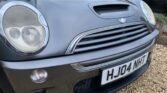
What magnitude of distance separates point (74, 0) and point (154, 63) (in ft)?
5.87

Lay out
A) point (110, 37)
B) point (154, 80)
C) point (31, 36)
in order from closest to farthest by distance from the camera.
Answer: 1. point (31, 36)
2. point (110, 37)
3. point (154, 80)

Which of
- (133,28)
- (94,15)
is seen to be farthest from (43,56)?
(133,28)

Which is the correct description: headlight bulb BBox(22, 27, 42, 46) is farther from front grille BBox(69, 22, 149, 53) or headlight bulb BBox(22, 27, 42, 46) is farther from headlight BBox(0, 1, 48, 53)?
front grille BBox(69, 22, 149, 53)

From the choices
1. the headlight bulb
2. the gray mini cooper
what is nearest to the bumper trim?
the gray mini cooper

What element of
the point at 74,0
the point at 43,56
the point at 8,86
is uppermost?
the point at 74,0

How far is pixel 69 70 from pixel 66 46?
0.16 metres

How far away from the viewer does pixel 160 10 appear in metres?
5.78

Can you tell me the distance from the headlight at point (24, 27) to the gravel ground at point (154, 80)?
4.43 feet

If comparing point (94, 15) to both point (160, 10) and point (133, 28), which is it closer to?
point (133, 28)

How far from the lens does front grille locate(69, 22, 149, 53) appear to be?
224 cm

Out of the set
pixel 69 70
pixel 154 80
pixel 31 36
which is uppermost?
pixel 31 36

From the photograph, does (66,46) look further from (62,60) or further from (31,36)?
(31,36)

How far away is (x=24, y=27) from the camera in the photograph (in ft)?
6.83

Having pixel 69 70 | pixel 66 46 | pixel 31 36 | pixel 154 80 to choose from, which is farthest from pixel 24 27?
pixel 154 80
